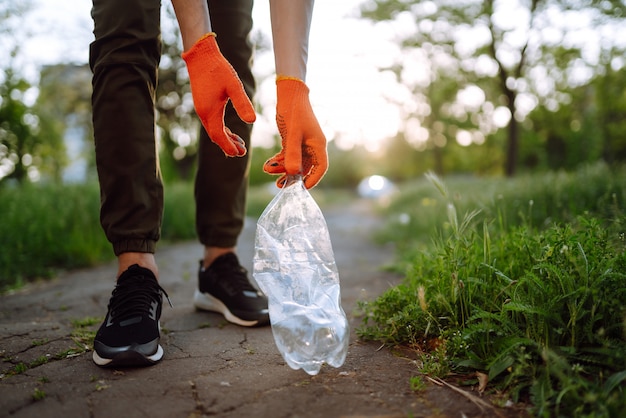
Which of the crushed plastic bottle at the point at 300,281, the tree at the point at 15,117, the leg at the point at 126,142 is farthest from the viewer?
the tree at the point at 15,117

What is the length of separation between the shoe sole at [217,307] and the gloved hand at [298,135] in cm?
68

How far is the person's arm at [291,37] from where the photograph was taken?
5.03 ft

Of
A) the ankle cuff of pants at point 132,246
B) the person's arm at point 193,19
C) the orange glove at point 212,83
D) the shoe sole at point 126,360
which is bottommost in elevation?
the shoe sole at point 126,360

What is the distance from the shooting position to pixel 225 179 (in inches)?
83.5

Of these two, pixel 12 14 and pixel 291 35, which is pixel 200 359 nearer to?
pixel 291 35

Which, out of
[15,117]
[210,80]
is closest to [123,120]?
[210,80]

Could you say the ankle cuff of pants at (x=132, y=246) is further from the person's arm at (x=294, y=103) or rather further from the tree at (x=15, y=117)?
the tree at (x=15, y=117)

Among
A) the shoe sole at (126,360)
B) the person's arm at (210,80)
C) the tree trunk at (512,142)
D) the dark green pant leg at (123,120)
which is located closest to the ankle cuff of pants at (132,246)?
the dark green pant leg at (123,120)

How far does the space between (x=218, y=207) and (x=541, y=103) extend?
1610cm

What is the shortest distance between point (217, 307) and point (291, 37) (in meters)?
1.17

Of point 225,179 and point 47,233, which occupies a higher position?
point 225,179

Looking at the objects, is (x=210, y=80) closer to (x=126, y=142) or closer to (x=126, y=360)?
(x=126, y=142)

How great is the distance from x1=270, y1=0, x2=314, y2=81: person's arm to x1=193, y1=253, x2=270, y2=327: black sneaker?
35.3 inches

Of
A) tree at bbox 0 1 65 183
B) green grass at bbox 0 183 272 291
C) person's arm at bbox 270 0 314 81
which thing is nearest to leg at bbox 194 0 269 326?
person's arm at bbox 270 0 314 81
